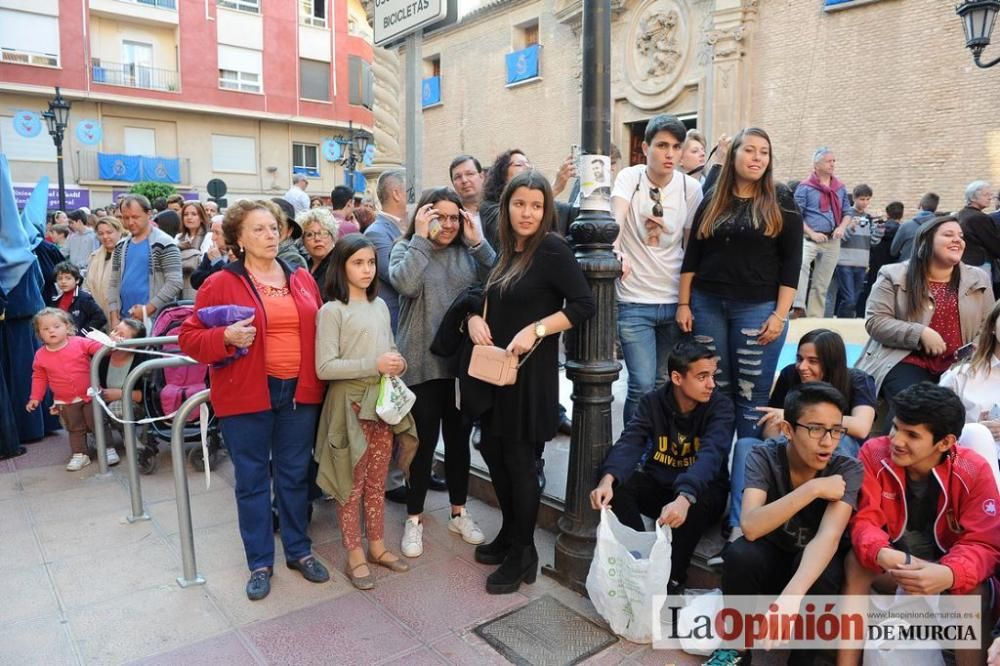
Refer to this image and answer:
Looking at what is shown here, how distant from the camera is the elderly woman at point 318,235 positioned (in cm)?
406

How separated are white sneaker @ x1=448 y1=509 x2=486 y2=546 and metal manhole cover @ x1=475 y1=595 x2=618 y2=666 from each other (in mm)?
665

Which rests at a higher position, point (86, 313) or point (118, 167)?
point (118, 167)

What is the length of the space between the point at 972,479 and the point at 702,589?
1200 millimetres

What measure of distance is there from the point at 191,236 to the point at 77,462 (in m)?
2.52

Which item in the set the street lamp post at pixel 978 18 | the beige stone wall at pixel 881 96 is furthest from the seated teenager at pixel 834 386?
the beige stone wall at pixel 881 96

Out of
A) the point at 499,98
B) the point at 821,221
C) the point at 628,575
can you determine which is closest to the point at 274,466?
the point at 628,575

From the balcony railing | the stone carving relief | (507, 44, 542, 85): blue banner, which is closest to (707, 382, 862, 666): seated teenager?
the stone carving relief

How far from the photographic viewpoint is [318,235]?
160 inches

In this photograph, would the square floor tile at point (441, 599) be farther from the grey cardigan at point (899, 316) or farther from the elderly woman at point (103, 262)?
the elderly woman at point (103, 262)

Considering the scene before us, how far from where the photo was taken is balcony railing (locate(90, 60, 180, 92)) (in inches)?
1028

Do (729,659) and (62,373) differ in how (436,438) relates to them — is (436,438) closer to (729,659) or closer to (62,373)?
(729,659)

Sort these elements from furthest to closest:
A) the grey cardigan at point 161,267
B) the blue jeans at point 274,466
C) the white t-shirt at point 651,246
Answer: the grey cardigan at point 161,267 → the white t-shirt at point 651,246 → the blue jeans at point 274,466

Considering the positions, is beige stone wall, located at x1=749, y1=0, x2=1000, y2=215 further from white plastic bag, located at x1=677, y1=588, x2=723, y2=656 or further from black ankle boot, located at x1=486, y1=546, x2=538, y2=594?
black ankle boot, located at x1=486, y1=546, x2=538, y2=594

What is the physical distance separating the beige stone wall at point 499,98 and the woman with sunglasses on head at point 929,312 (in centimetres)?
1527
